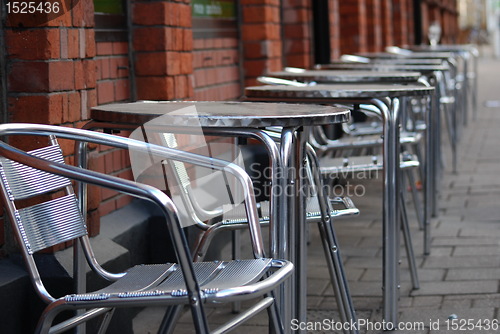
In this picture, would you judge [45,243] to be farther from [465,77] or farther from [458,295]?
[465,77]

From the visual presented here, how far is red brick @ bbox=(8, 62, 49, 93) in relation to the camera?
109 inches

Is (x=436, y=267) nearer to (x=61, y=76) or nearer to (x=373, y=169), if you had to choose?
(x=373, y=169)

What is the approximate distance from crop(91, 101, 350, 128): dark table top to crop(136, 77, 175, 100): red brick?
4.32 ft

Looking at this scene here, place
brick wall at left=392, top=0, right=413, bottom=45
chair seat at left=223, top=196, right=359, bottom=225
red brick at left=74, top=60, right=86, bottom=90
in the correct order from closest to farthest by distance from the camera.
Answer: chair seat at left=223, top=196, right=359, bottom=225
red brick at left=74, top=60, right=86, bottom=90
brick wall at left=392, top=0, right=413, bottom=45

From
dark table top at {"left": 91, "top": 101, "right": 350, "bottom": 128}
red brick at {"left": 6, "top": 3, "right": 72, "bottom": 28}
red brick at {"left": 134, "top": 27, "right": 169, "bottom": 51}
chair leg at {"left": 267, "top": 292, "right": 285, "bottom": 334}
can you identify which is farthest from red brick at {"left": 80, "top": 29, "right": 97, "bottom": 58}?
chair leg at {"left": 267, "top": 292, "right": 285, "bottom": 334}

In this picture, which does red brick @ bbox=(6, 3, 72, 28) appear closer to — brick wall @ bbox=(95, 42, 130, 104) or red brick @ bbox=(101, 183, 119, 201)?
brick wall @ bbox=(95, 42, 130, 104)

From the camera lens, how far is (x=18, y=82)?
2775 mm

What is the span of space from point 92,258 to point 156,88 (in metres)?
1.73

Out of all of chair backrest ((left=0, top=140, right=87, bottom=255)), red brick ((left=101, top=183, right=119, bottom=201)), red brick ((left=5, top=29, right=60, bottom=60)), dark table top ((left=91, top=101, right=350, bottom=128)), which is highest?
red brick ((left=5, top=29, right=60, bottom=60))

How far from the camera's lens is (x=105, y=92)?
12.1ft

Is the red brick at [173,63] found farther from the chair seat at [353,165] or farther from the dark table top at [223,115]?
the dark table top at [223,115]

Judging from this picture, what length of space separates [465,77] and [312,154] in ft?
21.7

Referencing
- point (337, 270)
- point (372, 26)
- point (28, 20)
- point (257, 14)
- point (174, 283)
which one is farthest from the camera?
point (372, 26)

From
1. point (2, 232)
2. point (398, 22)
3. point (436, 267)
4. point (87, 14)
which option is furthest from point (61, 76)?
point (398, 22)
